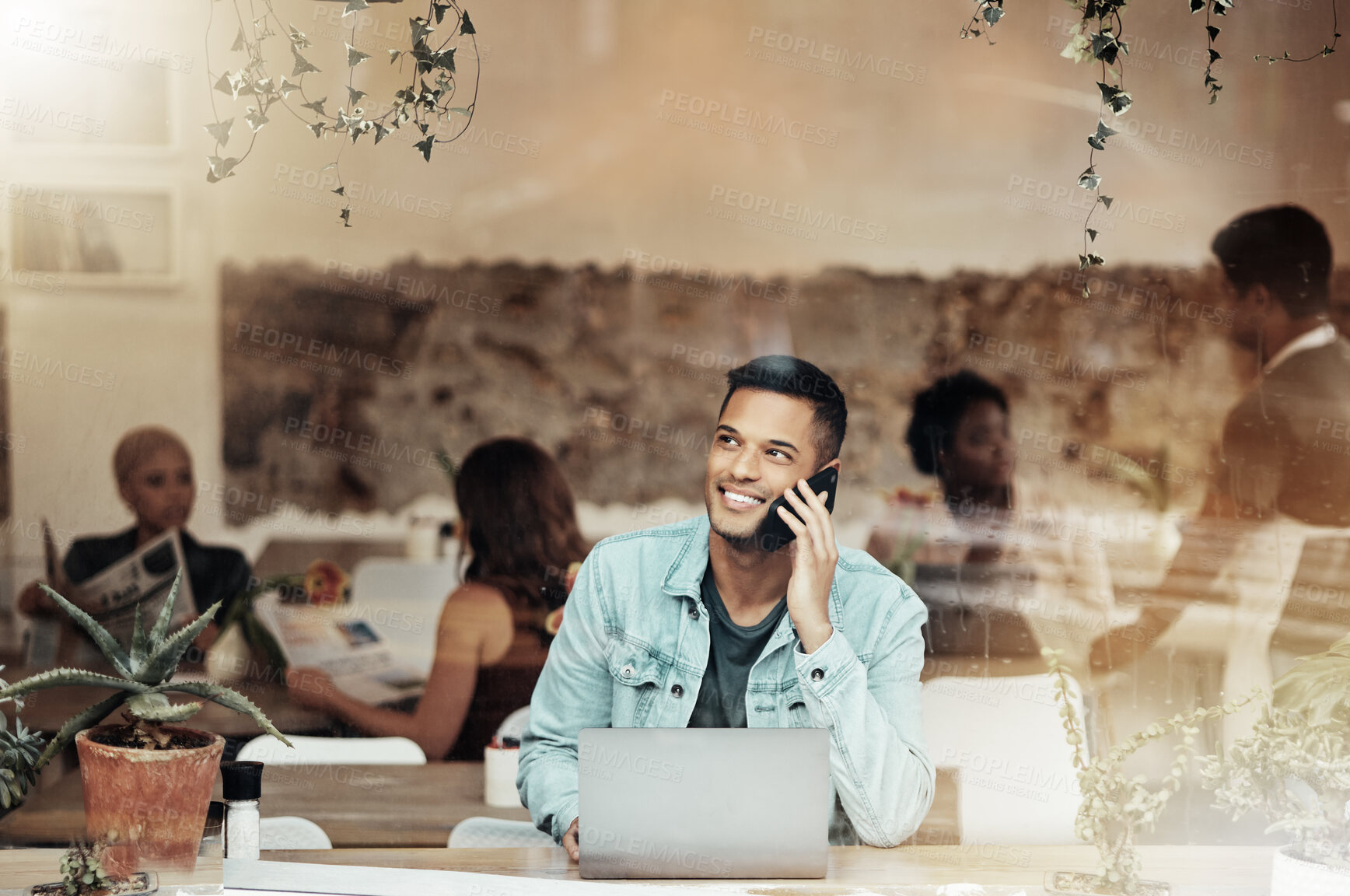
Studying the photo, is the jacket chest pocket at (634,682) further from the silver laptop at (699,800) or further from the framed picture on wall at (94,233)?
the framed picture on wall at (94,233)

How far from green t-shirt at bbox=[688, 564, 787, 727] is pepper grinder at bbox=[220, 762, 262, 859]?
1030mm

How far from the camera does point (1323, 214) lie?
400cm

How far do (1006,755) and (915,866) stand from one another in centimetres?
115

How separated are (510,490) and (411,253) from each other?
2.84ft

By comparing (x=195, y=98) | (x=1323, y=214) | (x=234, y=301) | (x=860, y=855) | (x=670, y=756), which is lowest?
(x=860, y=855)

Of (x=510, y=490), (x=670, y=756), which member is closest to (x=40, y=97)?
(x=510, y=490)

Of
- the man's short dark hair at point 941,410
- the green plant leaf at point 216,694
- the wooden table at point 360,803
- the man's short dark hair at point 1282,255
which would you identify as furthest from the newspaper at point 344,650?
the man's short dark hair at point 1282,255

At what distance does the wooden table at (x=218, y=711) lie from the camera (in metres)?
3.77

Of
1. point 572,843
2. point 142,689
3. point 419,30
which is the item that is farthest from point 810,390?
point 142,689

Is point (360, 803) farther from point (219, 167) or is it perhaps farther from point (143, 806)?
point (219, 167)

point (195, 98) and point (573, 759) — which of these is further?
point (195, 98)

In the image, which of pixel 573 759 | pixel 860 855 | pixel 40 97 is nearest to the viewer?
pixel 860 855

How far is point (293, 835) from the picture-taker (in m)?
3.65

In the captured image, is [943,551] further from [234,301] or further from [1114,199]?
[234,301]
